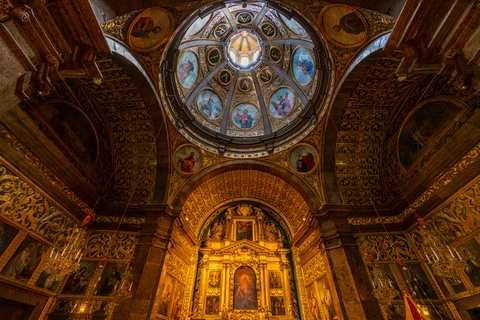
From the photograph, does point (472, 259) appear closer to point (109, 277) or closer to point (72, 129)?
point (109, 277)

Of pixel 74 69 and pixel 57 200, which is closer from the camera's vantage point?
pixel 74 69

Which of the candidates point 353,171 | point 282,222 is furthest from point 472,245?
point 282,222

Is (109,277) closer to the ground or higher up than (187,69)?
closer to the ground

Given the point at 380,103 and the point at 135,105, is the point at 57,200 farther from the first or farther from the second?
the point at 380,103

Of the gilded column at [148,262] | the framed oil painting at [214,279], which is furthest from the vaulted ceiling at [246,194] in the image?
the framed oil painting at [214,279]

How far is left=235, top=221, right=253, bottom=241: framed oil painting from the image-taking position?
12305mm

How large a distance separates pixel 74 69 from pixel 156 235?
240 inches

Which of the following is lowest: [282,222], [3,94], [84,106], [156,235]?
[3,94]

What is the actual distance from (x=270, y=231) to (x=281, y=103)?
296 inches

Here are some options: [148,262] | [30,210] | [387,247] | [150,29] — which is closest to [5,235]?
[30,210]

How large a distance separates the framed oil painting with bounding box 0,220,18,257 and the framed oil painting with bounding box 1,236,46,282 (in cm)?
34

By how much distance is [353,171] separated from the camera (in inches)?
384

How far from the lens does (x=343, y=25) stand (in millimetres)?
7270

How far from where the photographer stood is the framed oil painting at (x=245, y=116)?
13477 mm
